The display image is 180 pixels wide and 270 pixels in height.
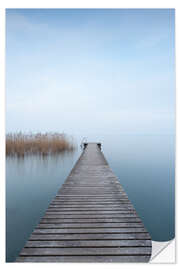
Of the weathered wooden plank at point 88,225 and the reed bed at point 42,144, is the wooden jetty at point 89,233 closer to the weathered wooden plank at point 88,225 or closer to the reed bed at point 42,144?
the weathered wooden plank at point 88,225

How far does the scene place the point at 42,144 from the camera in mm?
6719

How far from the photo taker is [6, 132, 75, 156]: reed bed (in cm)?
546

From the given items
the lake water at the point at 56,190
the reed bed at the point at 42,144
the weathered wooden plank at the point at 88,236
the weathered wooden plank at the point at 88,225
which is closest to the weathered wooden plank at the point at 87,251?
the weathered wooden plank at the point at 88,236

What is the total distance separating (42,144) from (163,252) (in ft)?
→ 19.5

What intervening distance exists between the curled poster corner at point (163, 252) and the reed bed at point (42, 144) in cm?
462

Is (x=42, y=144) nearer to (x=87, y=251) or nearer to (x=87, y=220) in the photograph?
(x=87, y=220)

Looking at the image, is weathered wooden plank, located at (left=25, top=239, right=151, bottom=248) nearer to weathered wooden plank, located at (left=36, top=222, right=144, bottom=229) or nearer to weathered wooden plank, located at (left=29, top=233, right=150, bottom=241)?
weathered wooden plank, located at (left=29, top=233, right=150, bottom=241)

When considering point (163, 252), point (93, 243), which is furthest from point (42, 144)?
point (163, 252)

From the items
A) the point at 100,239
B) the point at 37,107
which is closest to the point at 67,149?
the point at 37,107

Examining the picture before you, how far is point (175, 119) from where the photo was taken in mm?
1591

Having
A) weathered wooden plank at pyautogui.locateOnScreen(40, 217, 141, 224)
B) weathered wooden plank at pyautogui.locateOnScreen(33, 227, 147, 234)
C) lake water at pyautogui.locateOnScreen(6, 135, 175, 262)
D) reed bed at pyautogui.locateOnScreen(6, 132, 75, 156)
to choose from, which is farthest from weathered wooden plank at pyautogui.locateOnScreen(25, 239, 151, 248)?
reed bed at pyautogui.locateOnScreen(6, 132, 75, 156)

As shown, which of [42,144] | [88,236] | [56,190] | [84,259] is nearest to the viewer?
[84,259]

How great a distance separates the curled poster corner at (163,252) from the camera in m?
1.22
